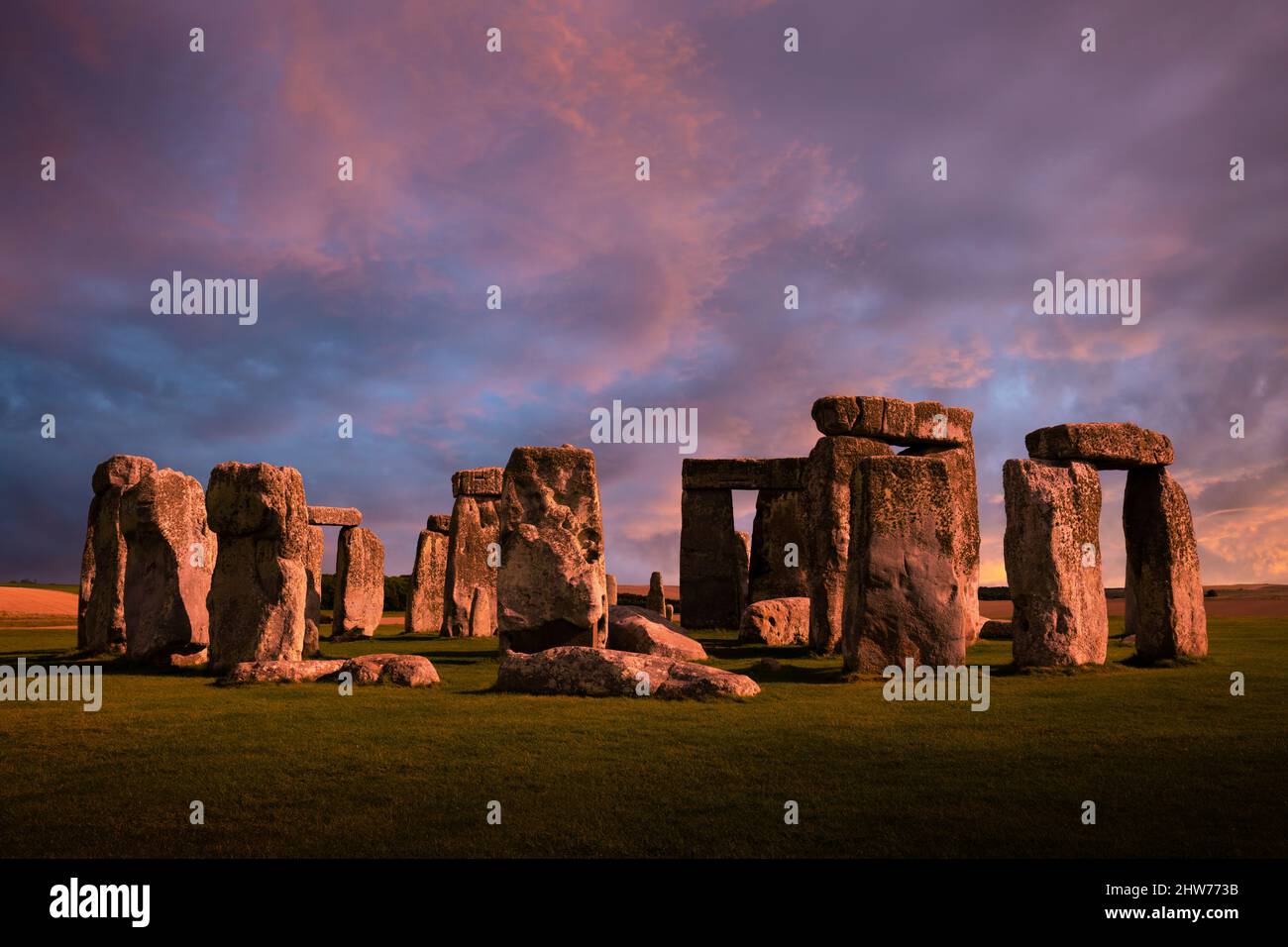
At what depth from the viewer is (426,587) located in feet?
76.4

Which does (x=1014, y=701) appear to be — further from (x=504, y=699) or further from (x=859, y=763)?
(x=504, y=699)

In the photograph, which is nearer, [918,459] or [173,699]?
[173,699]

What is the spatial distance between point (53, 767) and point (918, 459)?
29.0 feet

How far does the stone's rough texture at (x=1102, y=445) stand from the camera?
39.1 ft

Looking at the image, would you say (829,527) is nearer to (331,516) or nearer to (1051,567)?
(1051,567)

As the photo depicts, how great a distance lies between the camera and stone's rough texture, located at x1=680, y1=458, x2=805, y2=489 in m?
23.3

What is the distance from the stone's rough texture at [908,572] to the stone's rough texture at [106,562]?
38.2ft

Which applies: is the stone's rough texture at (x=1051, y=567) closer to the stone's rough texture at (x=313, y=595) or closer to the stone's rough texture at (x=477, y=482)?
the stone's rough texture at (x=313, y=595)

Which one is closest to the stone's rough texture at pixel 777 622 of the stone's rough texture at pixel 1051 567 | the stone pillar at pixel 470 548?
the stone's rough texture at pixel 1051 567

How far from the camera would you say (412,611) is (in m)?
23.2

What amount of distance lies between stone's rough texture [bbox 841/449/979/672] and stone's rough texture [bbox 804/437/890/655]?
343 centimetres

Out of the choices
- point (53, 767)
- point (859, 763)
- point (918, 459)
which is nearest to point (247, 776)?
point (53, 767)

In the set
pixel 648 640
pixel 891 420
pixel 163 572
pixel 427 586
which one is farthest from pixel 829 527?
pixel 427 586

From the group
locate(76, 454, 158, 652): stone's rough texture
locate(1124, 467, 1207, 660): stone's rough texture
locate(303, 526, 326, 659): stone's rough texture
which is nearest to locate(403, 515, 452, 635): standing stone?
locate(303, 526, 326, 659): stone's rough texture
